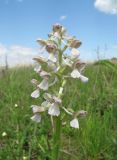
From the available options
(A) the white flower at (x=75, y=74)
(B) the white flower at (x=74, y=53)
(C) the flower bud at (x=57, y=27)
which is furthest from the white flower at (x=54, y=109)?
(C) the flower bud at (x=57, y=27)

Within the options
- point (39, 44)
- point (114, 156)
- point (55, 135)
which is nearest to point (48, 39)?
point (39, 44)

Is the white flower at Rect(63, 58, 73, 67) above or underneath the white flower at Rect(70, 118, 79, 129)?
above

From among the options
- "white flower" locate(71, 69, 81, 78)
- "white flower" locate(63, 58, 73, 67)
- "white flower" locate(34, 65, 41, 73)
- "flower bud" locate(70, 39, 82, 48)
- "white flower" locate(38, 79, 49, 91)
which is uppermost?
"flower bud" locate(70, 39, 82, 48)

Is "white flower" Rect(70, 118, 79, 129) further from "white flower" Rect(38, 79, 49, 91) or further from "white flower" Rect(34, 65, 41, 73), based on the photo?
"white flower" Rect(34, 65, 41, 73)

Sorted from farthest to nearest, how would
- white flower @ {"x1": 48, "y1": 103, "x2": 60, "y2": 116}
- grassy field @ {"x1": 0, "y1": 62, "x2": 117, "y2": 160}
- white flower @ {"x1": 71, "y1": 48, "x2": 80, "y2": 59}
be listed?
grassy field @ {"x1": 0, "y1": 62, "x2": 117, "y2": 160} < white flower @ {"x1": 71, "y1": 48, "x2": 80, "y2": 59} < white flower @ {"x1": 48, "y1": 103, "x2": 60, "y2": 116}

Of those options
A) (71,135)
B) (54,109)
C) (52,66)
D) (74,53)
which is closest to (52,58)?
(52,66)

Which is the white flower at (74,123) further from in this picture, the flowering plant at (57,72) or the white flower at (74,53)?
the white flower at (74,53)

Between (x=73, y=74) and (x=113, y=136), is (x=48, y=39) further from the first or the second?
(x=113, y=136)

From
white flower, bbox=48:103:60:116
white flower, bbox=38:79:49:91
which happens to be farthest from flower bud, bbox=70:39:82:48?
white flower, bbox=48:103:60:116

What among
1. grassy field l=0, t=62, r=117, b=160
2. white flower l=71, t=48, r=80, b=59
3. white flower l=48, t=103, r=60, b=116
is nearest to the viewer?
white flower l=48, t=103, r=60, b=116
